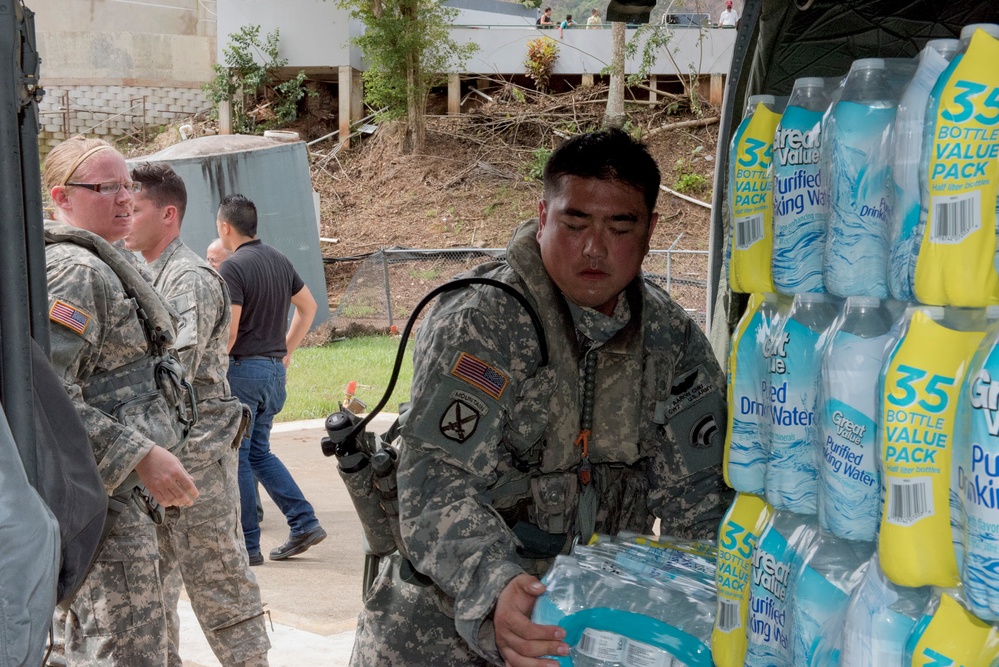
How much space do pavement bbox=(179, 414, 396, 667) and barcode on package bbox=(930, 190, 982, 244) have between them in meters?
4.02

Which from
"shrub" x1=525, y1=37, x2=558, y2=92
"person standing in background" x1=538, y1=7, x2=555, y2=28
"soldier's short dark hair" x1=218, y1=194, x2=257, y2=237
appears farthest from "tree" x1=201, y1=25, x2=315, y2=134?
"soldier's short dark hair" x1=218, y1=194, x2=257, y2=237

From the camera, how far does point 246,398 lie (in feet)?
20.4

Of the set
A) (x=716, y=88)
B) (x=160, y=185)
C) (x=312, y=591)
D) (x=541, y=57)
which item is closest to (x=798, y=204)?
(x=160, y=185)

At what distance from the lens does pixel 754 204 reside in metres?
1.75

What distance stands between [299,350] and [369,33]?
12.7 metres

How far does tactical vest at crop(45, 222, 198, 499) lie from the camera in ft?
11.6

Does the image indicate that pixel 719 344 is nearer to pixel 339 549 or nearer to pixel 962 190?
pixel 962 190

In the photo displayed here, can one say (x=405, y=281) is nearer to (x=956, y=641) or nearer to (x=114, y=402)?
(x=114, y=402)

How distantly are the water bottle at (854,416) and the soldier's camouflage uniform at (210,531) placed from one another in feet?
10.3

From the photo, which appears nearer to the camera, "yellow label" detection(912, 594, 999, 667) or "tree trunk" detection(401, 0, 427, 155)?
"yellow label" detection(912, 594, 999, 667)

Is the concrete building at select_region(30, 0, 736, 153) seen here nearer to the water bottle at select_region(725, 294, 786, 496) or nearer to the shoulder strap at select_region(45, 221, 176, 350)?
the shoulder strap at select_region(45, 221, 176, 350)

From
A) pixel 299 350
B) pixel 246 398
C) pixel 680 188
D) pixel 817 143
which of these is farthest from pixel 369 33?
pixel 817 143

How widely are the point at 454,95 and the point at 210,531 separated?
81.6 feet

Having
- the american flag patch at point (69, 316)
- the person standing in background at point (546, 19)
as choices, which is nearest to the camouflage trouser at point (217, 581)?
the american flag patch at point (69, 316)
